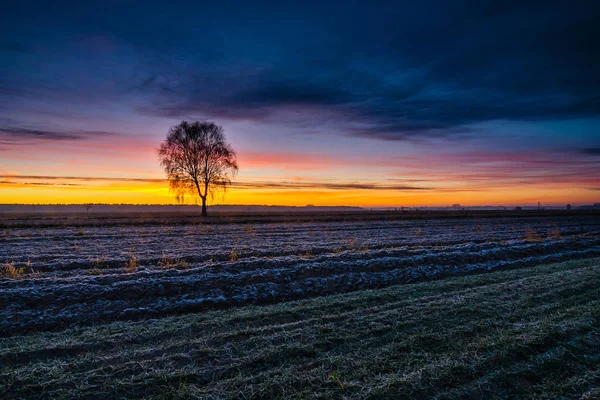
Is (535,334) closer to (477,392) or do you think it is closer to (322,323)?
(477,392)

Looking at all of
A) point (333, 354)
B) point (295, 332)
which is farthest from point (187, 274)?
point (333, 354)

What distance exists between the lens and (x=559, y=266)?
15250 millimetres

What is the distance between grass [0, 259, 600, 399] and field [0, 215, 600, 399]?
0.09 feet

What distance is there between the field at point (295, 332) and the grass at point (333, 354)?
0.03 m

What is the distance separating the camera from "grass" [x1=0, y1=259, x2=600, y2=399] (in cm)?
509

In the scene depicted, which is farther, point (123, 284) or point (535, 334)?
point (123, 284)

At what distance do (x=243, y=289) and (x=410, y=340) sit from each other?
5.75 meters

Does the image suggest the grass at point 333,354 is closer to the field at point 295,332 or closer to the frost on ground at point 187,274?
the field at point 295,332

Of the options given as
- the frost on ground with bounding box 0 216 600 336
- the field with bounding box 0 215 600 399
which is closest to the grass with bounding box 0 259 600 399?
the field with bounding box 0 215 600 399

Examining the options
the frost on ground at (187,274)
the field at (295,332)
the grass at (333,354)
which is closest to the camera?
the grass at (333,354)

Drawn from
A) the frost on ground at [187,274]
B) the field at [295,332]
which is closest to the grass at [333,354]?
the field at [295,332]

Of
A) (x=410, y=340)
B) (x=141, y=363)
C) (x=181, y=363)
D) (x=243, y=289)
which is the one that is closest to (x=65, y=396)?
(x=141, y=363)

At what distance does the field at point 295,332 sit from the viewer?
521 cm

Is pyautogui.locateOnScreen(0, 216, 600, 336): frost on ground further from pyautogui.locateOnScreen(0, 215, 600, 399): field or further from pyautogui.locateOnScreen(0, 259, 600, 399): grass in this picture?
pyautogui.locateOnScreen(0, 259, 600, 399): grass
